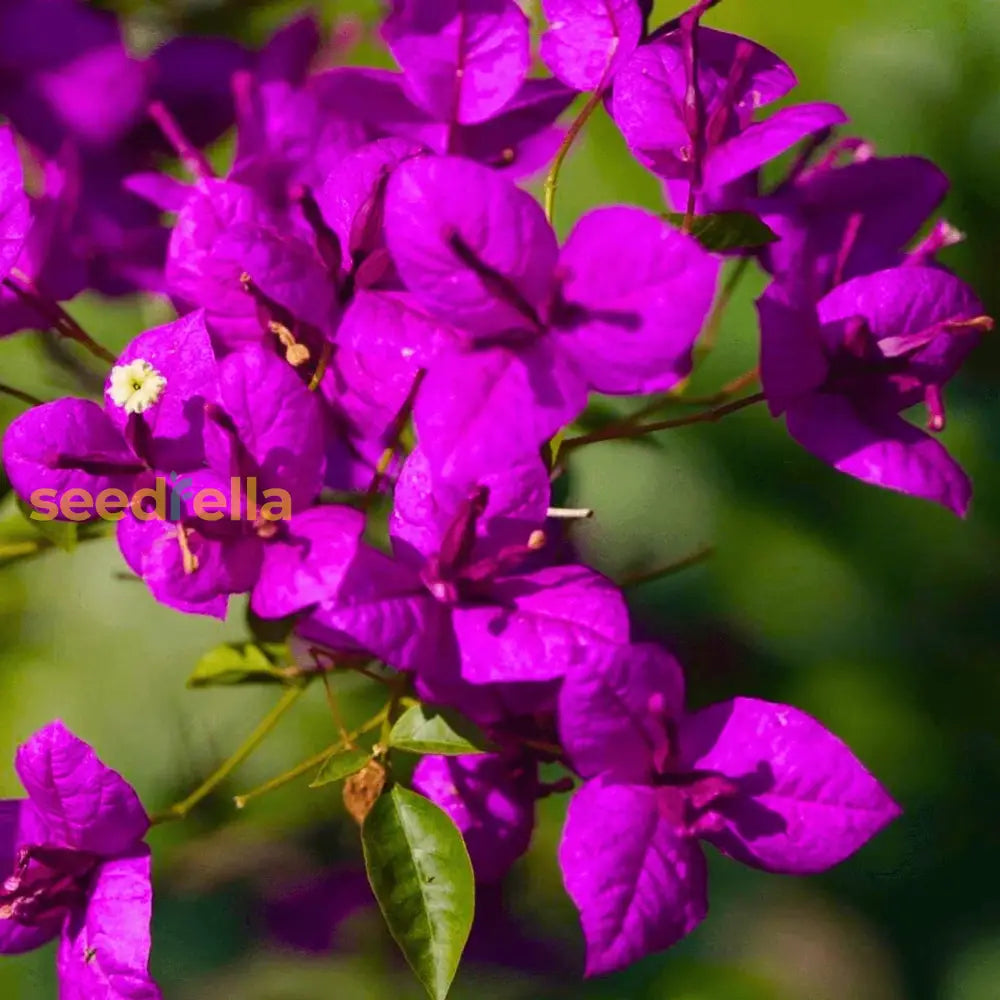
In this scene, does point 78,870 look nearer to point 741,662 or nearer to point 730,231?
point 730,231

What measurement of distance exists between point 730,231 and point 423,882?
15.3 inches

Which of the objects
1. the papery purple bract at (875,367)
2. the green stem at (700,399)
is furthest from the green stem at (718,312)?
the papery purple bract at (875,367)

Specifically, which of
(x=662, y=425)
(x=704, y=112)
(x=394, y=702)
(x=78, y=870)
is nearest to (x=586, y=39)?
(x=704, y=112)

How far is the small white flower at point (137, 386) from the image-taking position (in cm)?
58

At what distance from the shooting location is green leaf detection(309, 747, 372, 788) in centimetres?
59

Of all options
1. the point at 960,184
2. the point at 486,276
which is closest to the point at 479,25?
the point at 486,276

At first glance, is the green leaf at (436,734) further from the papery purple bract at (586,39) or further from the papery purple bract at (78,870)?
the papery purple bract at (586,39)

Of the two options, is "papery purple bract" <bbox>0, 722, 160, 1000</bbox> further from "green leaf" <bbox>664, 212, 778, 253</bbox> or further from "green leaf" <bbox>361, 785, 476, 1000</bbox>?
"green leaf" <bbox>664, 212, 778, 253</bbox>

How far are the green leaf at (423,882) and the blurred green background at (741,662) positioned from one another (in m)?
0.36

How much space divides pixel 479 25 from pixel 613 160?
0.47 m

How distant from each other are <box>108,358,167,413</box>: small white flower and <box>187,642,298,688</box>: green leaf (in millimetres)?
194

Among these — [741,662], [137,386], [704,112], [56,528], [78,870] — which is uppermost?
[704,112]

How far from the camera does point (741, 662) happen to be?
1.05 m

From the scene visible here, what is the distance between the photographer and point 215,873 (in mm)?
985
